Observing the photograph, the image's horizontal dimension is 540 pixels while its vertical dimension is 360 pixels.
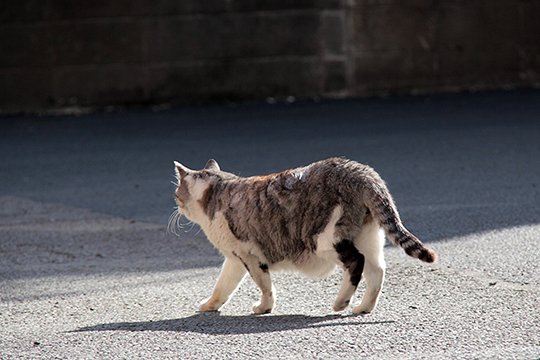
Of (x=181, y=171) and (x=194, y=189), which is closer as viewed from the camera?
(x=194, y=189)

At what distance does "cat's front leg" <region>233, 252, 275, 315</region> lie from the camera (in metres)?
6.19

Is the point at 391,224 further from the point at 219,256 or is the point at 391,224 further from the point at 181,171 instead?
the point at 219,256

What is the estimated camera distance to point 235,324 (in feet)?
19.7

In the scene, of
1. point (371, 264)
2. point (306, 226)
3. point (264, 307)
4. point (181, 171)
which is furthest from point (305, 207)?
point (181, 171)

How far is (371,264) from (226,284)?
82cm

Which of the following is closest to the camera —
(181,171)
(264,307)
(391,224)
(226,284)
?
(391,224)

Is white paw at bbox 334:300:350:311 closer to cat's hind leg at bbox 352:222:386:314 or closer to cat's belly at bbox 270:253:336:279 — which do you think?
cat's hind leg at bbox 352:222:386:314

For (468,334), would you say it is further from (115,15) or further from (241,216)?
(115,15)

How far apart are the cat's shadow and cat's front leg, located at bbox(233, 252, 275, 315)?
0.23 feet

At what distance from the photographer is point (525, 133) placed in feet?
42.5

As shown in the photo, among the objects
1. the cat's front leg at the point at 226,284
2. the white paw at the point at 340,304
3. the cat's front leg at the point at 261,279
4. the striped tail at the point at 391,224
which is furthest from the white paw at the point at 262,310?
the striped tail at the point at 391,224

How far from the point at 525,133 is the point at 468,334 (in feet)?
25.5

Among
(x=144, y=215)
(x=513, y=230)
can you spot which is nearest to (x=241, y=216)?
(x=513, y=230)

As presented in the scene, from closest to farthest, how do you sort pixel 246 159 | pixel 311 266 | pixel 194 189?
1. pixel 311 266
2. pixel 194 189
3. pixel 246 159
